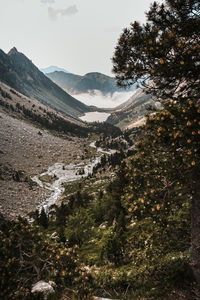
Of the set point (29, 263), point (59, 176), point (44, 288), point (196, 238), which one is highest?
point (196, 238)

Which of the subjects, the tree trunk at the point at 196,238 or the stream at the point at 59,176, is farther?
the stream at the point at 59,176

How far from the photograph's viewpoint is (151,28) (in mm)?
6461

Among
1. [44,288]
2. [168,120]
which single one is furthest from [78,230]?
[168,120]

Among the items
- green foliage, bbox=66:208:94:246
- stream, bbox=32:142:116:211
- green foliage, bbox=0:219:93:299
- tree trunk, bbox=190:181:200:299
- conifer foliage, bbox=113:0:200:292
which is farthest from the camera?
stream, bbox=32:142:116:211

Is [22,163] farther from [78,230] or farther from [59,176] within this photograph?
[78,230]

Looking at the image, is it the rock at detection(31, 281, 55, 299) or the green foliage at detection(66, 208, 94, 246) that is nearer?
the rock at detection(31, 281, 55, 299)

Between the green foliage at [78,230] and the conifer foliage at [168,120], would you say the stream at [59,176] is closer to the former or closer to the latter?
the green foliage at [78,230]

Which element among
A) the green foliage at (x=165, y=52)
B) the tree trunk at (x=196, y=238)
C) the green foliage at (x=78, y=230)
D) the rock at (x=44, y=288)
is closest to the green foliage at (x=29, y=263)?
the rock at (x=44, y=288)

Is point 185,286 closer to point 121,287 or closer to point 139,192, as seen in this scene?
point 121,287

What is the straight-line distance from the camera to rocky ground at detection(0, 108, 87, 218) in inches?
1652

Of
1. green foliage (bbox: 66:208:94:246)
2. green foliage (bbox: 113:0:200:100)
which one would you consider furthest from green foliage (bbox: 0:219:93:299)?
green foliage (bbox: 66:208:94:246)

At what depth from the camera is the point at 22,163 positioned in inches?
2926

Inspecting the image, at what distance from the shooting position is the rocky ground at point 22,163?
1652 inches

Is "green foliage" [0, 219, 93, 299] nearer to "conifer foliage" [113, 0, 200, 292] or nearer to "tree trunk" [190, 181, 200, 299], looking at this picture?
"conifer foliage" [113, 0, 200, 292]
